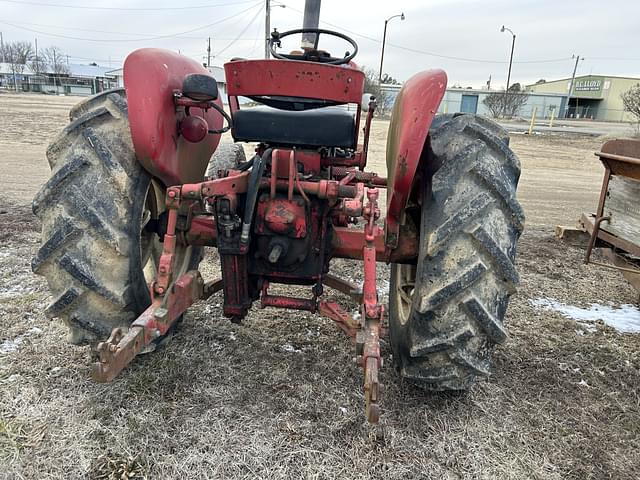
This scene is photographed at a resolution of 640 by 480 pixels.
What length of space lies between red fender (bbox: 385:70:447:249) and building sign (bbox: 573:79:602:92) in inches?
2862

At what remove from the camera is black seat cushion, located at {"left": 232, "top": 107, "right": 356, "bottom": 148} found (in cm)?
271

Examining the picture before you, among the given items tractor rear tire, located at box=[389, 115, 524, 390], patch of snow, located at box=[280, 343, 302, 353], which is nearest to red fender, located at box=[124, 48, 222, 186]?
patch of snow, located at box=[280, 343, 302, 353]

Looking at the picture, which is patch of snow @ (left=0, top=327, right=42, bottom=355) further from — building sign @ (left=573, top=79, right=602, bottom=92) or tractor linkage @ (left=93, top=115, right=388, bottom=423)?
building sign @ (left=573, top=79, right=602, bottom=92)

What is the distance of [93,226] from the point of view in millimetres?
2279

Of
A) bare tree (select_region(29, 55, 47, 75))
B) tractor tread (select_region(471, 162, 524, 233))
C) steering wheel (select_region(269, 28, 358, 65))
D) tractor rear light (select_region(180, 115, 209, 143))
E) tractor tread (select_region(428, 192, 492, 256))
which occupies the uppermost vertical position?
steering wheel (select_region(269, 28, 358, 65))

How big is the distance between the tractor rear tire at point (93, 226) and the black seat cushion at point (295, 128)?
60cm

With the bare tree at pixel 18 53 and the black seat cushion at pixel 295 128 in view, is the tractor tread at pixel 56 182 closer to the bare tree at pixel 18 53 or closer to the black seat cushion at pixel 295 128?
the black seat cushion at pixel 295 128

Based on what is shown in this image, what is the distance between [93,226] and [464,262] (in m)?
1.61

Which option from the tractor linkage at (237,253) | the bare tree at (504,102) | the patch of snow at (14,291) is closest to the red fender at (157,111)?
the tractor linkage at (237,253)

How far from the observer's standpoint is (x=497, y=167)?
234cm

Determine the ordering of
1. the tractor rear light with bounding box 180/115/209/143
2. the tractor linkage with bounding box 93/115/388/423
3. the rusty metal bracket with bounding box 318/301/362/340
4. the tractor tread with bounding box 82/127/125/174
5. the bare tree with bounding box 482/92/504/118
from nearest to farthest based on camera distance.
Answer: the tractor linkage with bounding box 93/115/388/423
the tractor tread with bounding box 82/127/125/174
the rusty metal bracket with bounding box 318/301/362/340
the tractor rear light with bounding box 180/115/209/143
the bare tree with bounding box 482/92/504/118

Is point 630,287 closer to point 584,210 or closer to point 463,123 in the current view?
point 463,123

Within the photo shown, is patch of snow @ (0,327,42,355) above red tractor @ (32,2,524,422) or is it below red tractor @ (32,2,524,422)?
below

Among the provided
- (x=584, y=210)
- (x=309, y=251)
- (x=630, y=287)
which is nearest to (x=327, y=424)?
(x=309, y=251)
